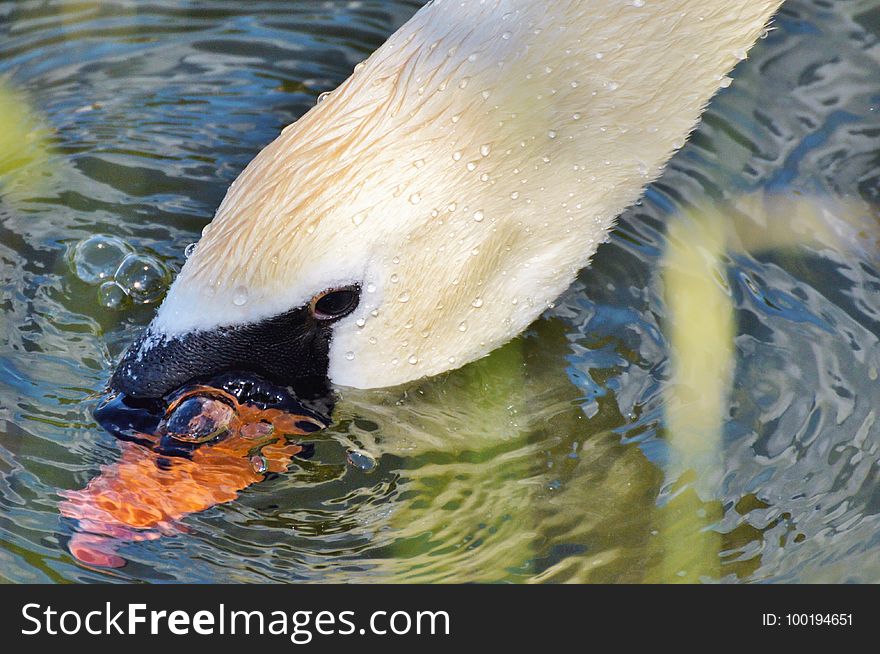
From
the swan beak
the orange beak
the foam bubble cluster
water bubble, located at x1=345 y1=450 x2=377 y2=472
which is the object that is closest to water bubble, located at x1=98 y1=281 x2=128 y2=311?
the foam bubble cluster

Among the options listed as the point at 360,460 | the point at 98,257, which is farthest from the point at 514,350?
the point at 98,257

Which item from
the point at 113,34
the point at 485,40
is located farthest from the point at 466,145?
the point at 113,34

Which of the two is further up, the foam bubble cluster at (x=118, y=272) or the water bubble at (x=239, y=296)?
the foam bubble cluster at (x=118, y=272)

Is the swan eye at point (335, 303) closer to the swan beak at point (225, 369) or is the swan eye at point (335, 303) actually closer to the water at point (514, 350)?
the swan beak at point (225, 369)

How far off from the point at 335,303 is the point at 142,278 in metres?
1.36

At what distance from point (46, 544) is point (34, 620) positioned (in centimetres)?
35

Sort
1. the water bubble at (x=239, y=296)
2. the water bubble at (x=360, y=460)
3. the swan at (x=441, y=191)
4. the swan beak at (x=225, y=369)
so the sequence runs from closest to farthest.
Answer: the swan at (x=441, y=191)
the water bubble at (x=239, y=296)
the swan beak at (x=225, y=369)
the water bubble at (x=360, y=460)

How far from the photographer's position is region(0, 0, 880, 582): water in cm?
392

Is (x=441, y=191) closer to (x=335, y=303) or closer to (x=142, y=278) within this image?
(x=335, y=303)

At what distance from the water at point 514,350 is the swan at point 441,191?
34 centimetres

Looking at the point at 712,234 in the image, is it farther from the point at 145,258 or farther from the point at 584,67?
the point at 145,258

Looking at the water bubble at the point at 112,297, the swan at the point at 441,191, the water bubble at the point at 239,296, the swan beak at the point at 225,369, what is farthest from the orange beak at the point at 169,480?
the water bubble at the point at 112,297

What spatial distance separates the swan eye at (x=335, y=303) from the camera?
3.73 meters

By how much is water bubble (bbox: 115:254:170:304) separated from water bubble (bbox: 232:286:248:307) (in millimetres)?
1215
